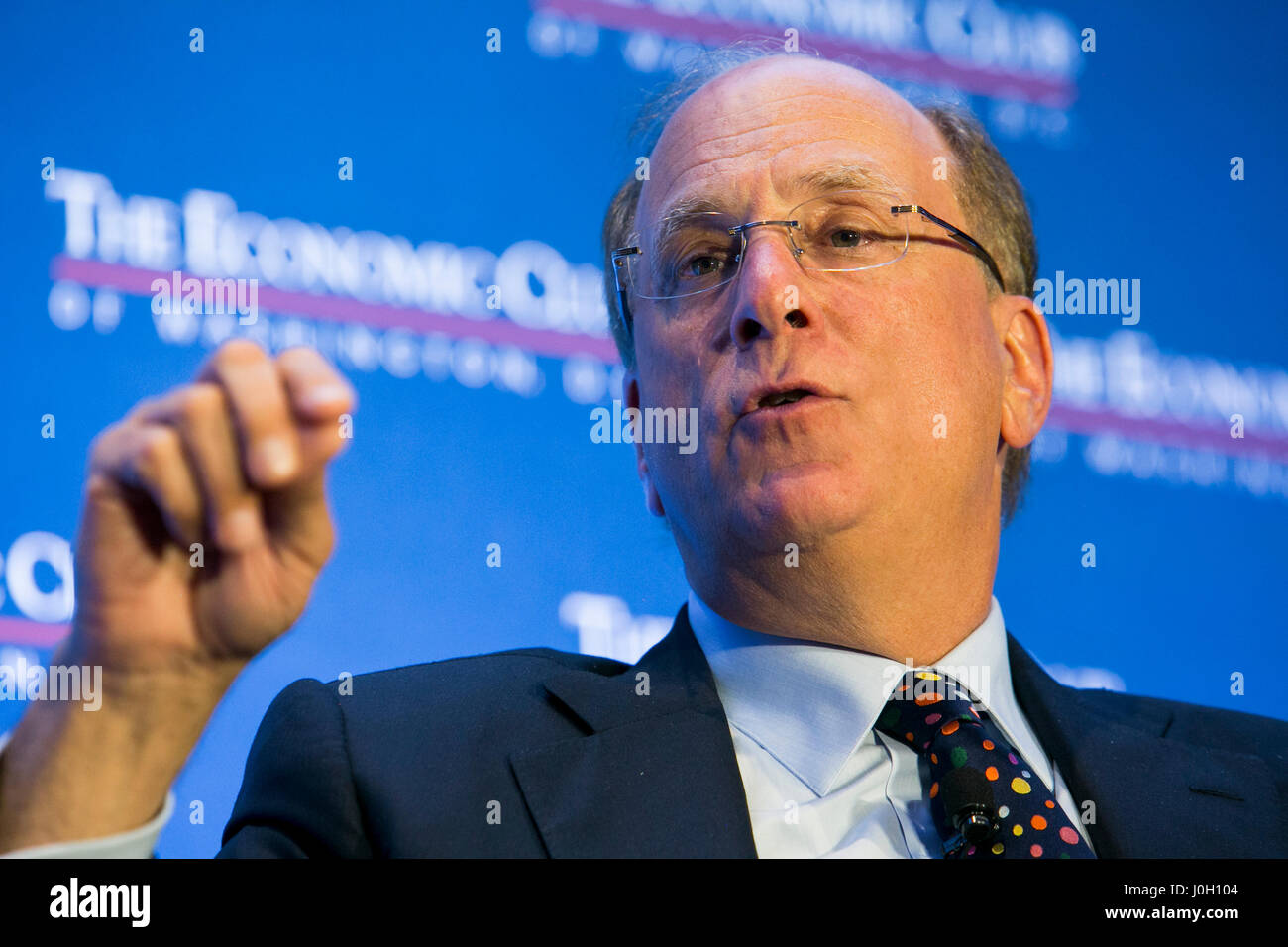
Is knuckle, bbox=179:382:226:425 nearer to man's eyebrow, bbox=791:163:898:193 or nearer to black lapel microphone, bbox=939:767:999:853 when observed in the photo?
black lapel microphone, bbox=939:767:999:853

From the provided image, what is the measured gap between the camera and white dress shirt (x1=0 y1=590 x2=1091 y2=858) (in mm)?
1438

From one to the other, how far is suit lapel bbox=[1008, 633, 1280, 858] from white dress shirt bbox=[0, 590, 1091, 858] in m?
0.04

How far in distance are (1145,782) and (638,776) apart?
69 cm

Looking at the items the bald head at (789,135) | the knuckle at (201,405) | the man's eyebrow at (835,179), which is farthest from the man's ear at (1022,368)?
the knuckle at (201,405)

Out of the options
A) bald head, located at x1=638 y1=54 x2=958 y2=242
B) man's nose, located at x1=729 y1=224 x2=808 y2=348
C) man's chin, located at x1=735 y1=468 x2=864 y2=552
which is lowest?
man's chin, located at x1=735 y1=468 x2=864 y2=552

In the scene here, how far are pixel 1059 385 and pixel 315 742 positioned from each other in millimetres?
1750

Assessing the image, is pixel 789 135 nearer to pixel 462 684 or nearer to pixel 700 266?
pixel 700 266

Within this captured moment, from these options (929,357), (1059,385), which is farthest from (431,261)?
(1059,385)

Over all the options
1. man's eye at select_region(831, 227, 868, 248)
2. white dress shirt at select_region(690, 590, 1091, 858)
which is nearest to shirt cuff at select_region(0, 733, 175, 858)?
white dress shirt at select_region(690, 590, 1091, 858)

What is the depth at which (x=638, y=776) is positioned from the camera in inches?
55.6

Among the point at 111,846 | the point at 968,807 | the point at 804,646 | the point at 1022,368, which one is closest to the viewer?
the point at 111,846

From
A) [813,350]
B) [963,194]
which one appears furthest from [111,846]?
[963,194]

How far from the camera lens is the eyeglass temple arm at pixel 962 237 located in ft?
5.71

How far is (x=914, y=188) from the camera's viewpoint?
1.78 metres
